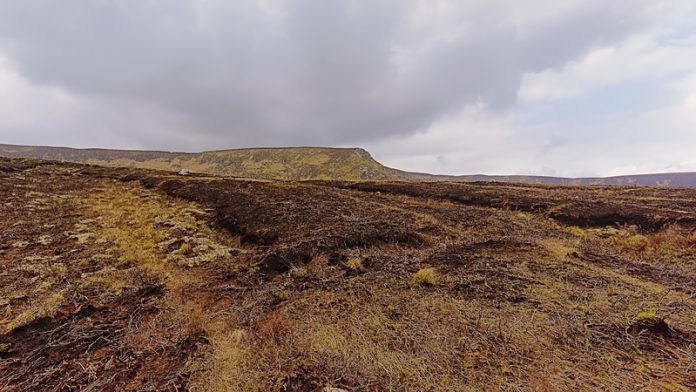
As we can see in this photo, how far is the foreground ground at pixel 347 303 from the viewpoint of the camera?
5.21 m

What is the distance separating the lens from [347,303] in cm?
783

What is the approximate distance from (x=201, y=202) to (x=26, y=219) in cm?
877

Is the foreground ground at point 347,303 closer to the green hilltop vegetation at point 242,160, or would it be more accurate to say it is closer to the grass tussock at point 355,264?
the grass tussock at point 355,264

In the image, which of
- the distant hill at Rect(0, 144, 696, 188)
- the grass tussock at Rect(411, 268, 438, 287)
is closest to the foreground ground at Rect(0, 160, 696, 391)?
the grass tussock at Rect(411, 268, 438, 287)

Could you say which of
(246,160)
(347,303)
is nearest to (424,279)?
(347,303)

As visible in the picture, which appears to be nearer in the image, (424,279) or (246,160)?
(424,279)

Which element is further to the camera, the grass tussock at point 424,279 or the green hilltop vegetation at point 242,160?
the green hilltop vegetation at point 242,160

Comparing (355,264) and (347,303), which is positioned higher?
(355,264)

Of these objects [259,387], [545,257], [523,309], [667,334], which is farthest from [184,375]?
[545,257]

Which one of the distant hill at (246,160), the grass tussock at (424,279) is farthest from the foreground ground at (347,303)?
the distant hill at (246,160)

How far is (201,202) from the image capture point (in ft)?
72.4

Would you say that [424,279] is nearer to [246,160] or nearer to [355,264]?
[355,264]

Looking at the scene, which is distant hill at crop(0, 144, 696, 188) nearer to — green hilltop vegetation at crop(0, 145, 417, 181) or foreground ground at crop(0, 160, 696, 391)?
green hilltop vegetation at crop(0, 145, 417, 181)

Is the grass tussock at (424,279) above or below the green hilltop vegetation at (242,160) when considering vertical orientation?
below
